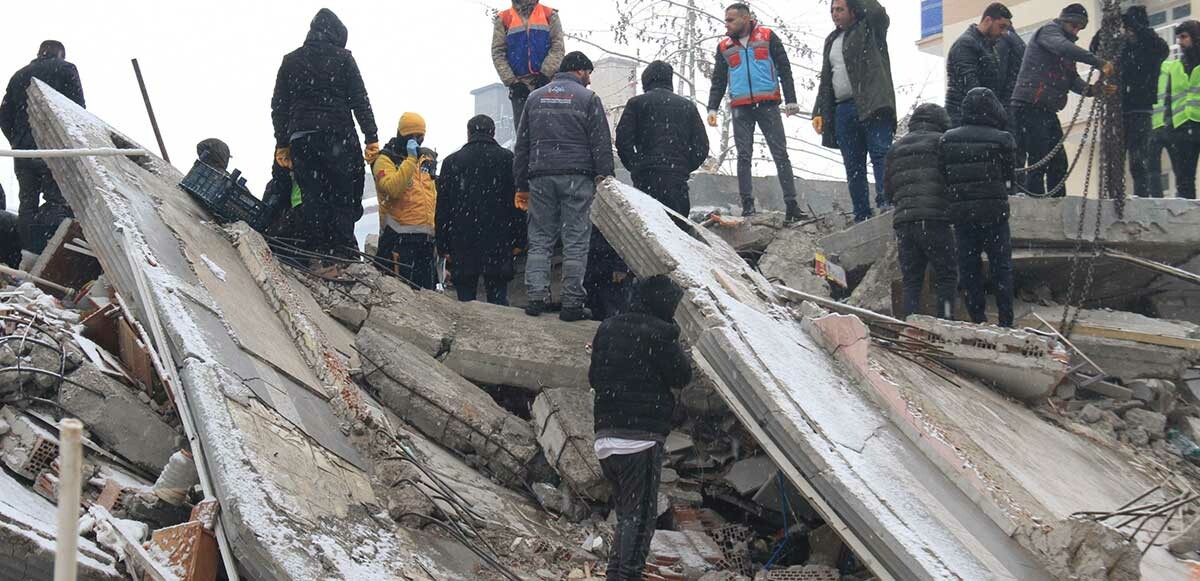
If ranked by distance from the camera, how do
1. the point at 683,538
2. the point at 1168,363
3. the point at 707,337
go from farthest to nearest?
the point at 1168,363
the point at 683,538
the point at 707,337

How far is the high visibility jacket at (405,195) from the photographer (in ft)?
27.7

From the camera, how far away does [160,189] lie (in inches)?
284

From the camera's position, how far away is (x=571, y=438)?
248 inches

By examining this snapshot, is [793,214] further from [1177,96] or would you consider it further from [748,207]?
[1177,96]

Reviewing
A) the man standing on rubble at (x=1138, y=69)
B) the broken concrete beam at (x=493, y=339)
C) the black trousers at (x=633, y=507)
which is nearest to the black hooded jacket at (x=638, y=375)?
the black trousers at (x=633, y=507)

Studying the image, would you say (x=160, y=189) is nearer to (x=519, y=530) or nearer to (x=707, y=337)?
(x=519, y=530)

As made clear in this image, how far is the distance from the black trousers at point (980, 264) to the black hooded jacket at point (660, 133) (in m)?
1.93

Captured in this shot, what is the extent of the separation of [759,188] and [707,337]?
5.47 metres

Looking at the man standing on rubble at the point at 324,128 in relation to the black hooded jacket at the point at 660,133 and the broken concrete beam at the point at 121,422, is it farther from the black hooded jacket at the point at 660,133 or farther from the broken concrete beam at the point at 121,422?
the broken concrete beam at the point at 121,422

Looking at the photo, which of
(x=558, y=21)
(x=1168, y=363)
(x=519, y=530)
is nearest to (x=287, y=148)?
(x=558, y=21)

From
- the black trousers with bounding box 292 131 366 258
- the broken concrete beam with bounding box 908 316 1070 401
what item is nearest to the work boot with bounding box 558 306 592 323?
the black trousers with bounding box 292 131 366 258

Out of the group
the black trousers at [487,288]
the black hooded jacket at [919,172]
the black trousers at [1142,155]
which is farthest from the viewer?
the black trousers at [1142,155]

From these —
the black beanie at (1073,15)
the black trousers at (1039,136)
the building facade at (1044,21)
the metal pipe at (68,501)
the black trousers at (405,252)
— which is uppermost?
the building facade at (1044,21)

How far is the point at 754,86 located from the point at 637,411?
4558mm
